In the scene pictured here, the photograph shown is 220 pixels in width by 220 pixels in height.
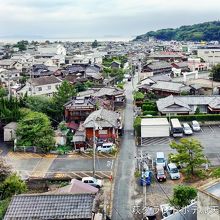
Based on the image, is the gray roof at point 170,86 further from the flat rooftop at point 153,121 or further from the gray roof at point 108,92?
the flat rooftop at point 153,121

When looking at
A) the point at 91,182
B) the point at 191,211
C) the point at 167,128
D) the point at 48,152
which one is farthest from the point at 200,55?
the point at 191,211

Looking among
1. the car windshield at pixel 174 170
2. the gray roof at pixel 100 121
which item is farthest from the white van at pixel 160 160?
the gray roof at pixel 100 121

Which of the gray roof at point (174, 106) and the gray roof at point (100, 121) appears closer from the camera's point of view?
the gray roof at point (100, 121)

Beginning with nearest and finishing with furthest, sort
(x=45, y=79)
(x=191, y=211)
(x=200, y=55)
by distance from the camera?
(x=191, y=211) < (x=45, y=79) < (x=200, y=55)

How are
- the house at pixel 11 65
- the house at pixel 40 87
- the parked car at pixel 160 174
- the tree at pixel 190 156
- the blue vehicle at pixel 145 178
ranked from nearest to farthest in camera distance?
the blue vehicle at pixel 145 178 → the tree at pixel 190 156 → the parked car at pixel 160 174 → the house at pixel 40 87 → the house at pixel 11 65

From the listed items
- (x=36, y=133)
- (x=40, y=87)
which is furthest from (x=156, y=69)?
(x=36, y=133)

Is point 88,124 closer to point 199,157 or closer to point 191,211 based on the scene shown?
point 199,157
